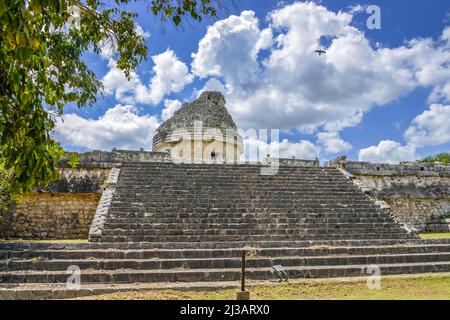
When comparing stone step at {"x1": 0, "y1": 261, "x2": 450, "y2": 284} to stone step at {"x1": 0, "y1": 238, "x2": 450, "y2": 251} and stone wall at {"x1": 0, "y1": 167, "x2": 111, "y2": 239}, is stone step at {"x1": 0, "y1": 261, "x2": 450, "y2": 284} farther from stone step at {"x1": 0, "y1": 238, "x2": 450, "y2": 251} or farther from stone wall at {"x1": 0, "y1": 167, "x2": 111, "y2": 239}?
stone wall at {"x1": 0, "y1": 167, "x2": 111, "y2": 239}

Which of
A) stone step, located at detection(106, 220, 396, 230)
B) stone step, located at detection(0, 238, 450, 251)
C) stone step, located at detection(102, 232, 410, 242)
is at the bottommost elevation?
stone step, located at detection(0, 238, 450, 251)

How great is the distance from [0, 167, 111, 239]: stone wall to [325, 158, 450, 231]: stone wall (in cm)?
900

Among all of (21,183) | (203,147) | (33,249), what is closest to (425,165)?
(203,147)

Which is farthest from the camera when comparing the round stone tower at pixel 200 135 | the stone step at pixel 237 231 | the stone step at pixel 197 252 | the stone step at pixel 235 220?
the round stone tower at pixel 200 135

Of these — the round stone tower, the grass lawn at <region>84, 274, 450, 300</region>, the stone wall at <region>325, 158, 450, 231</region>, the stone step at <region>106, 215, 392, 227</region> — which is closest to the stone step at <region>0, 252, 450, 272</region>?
the grass lawn at <region>84, 274, 450, 300</region>

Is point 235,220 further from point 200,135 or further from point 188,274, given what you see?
point 200,135

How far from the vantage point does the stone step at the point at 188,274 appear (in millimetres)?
6047

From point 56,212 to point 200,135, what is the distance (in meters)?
10.3

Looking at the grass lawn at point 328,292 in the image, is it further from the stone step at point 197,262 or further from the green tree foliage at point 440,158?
the green tree foliage at point 440,158

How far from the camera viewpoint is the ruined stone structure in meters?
6.50

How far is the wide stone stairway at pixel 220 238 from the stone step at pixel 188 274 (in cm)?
2

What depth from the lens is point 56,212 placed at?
11359mm

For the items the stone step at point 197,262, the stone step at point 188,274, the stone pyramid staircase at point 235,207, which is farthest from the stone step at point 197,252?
the stone pyramid staircase at point 235,207

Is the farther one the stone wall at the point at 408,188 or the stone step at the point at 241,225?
the stone wall at the point at 408,188
